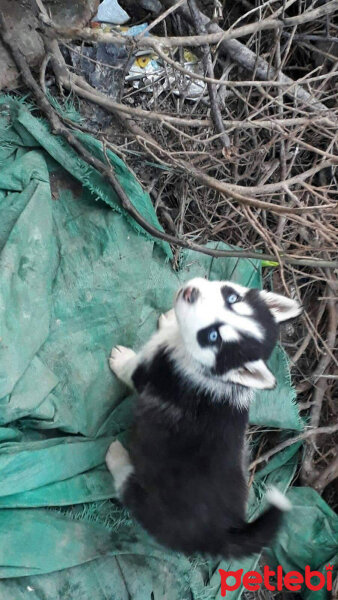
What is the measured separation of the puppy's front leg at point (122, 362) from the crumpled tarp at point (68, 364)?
6 centimetres

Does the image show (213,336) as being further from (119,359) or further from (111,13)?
(111,13)

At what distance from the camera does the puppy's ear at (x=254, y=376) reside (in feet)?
7.09

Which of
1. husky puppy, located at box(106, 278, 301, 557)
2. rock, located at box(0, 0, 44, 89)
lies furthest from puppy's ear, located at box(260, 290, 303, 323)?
rock, located at box(0, 0, 44, 89)

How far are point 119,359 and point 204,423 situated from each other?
713 mm

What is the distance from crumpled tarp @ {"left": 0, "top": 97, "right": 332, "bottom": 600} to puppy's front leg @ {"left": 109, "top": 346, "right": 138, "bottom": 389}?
0.06m

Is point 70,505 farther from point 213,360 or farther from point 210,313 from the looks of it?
point 210,313

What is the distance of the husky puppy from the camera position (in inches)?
88.8

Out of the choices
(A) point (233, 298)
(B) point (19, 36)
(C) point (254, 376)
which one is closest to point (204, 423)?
(C) point (254, 376)

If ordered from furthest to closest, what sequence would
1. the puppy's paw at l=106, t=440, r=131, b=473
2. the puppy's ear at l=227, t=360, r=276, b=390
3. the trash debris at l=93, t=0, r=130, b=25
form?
the trash debris at l=93, t=0, r=130, b=25
the puppy's paw at l=106, t=440, r=131, b=473
the puppy's ear at l=227, t=360, r=276, b=390

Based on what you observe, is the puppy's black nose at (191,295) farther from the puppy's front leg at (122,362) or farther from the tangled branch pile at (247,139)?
the puppy's front leg at (122,362)

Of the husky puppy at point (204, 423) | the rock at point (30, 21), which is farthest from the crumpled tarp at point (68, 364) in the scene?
the husky puppy at point (204, 423)

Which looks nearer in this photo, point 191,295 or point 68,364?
point 191,295

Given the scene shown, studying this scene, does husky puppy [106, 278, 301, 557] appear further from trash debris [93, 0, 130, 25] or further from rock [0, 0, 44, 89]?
trash debris [93, 0, 130, 25]

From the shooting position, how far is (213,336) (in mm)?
2256
